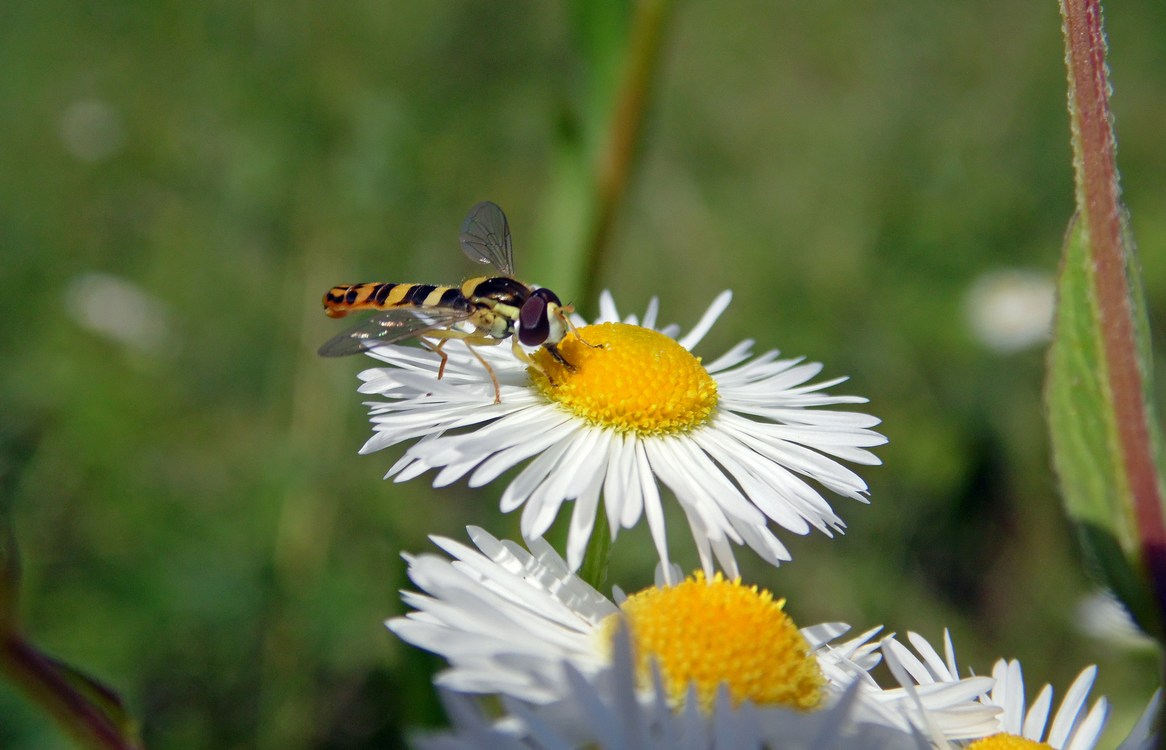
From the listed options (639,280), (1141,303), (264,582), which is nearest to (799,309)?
(639,280)

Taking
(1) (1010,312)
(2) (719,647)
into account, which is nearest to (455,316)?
(2) (719,647)

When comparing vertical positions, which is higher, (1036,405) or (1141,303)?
(1036,405)

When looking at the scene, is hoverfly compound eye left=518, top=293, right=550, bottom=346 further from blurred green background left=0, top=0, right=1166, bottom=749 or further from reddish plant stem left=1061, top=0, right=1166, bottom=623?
reddish plant stem left=1061, top=0, right=1166, bottom=623

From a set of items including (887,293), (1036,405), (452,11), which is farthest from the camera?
(452,11)

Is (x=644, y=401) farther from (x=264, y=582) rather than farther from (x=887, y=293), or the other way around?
(x=887, y=293)

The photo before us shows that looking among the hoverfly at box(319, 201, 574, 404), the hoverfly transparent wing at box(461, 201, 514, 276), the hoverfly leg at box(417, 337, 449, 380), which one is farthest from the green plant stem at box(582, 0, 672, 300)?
the hoverfly leg at box(417, 337, 449, 380)

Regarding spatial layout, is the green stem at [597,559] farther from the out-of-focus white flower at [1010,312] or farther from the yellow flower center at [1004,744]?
the out-of-focus white flower at [1010,312]
